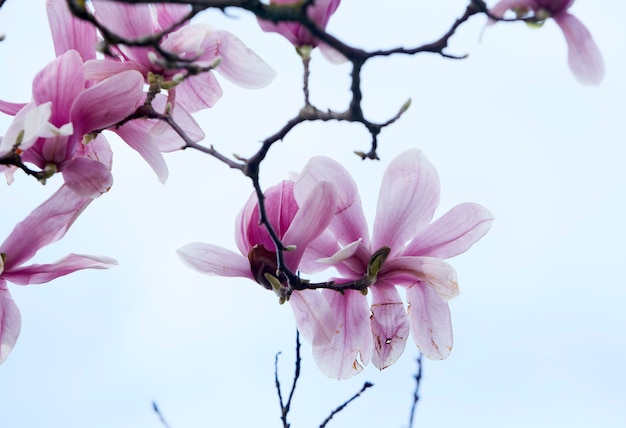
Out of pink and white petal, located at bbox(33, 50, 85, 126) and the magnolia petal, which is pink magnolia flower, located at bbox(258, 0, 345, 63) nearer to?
pink and white petal, located at bbox(33, 50, 85, 126)

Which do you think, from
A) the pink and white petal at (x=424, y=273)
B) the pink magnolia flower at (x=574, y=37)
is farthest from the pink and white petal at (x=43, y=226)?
the pink magnolia flower at (x=574, y=37)

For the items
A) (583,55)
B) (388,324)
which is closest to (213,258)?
(388,324)

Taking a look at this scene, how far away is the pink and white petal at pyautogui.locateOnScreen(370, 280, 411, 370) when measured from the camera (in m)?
1.32

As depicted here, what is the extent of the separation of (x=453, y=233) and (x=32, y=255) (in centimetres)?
68

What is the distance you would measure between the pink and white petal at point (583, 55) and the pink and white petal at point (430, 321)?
43 centimetres

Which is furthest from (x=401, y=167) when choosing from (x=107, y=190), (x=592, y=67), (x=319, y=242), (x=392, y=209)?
(x=107, y=190)

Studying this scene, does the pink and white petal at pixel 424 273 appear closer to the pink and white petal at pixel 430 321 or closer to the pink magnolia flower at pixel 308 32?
the pink and white petal at pixel 430 321

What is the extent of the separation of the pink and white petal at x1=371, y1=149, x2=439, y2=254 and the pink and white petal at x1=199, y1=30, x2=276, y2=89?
0.26 meters

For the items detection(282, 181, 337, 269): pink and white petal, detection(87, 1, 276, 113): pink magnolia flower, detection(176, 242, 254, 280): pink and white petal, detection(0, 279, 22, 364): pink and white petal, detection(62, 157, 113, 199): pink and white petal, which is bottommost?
detection(0, 279, 22, 364): pink and white petal

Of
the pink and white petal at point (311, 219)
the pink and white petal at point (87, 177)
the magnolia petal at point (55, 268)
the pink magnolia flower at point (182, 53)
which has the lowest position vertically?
the magnolia petal at point (55, 268)

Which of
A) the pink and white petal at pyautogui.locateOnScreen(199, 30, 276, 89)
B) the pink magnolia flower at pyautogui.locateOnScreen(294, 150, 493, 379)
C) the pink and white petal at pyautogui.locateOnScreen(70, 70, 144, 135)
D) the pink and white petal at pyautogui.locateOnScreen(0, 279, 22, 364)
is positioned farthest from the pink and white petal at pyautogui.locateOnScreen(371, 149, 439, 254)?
the pink and white petal at pyautogui.locateOnScreen(0, 279, 22, 364)

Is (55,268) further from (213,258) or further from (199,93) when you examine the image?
(199,93)

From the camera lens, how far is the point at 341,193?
127 cm

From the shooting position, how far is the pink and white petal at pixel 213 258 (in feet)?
4.14
